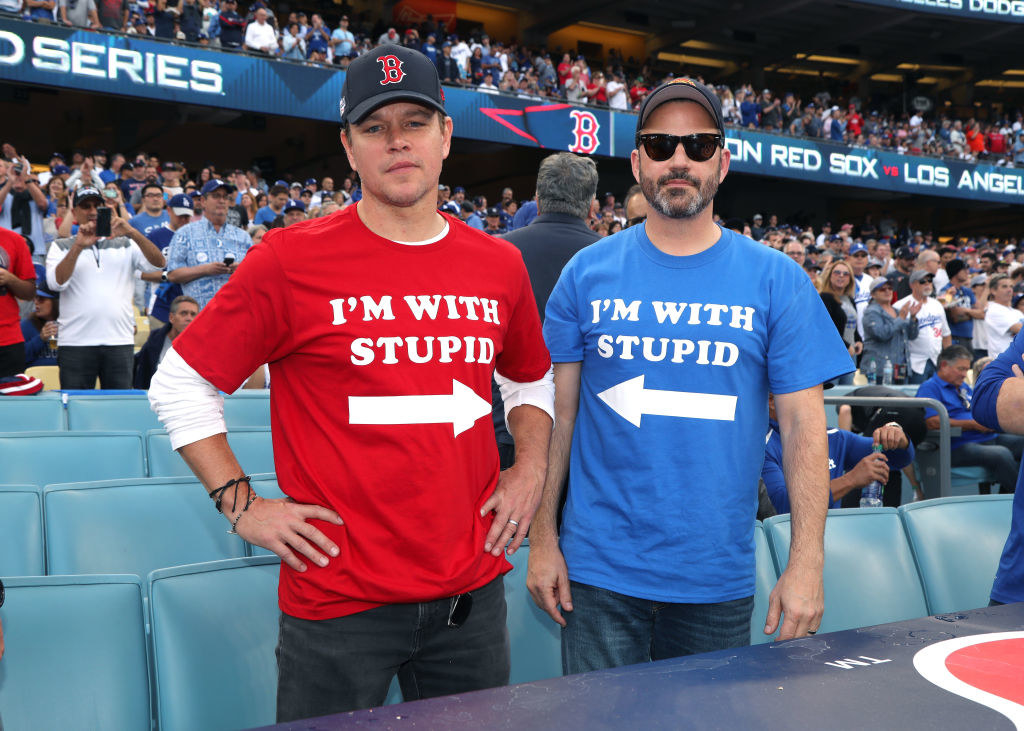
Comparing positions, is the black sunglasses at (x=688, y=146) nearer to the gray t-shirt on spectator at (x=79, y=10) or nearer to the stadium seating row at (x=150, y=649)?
the stadium seating row at (x=150, y=649)

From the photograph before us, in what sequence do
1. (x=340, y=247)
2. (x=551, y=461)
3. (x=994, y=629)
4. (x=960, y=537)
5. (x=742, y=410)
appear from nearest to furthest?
(x=994, y=629)
(x=340, y=247)
(x=742, y=410)
(x=551, y=461)
(x=960, y=537)

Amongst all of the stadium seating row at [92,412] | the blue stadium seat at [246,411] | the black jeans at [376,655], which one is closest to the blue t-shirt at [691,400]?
the black jeans at [376,655]

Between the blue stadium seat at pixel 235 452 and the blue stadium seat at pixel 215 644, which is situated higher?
the blue stadium seat at pixel 235 452

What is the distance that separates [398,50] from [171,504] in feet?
4.91

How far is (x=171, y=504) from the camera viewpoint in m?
2.46

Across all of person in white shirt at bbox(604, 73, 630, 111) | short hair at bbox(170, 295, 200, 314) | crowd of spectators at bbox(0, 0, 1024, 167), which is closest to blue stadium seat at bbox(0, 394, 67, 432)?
short hair at bbox(170, 295, 200, 314)

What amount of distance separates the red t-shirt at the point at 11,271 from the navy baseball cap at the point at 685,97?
12.2 ft

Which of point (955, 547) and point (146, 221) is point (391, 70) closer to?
point (955, 547)

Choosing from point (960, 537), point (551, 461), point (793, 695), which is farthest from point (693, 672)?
point (960, 537)

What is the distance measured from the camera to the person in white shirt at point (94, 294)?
5051 millimetres

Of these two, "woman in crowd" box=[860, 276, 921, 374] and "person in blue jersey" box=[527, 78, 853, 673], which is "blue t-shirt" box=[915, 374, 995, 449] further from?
"person in blue jersey" box=[527, 78, 853, 673]

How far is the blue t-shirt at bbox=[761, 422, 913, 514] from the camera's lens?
9.87ft

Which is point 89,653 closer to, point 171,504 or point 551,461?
point 171,504

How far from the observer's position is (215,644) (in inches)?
69.8
